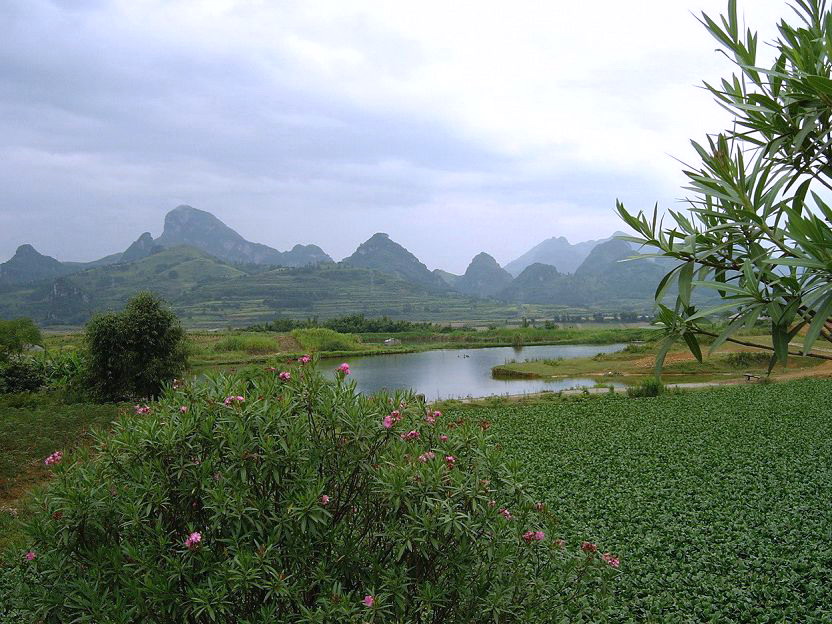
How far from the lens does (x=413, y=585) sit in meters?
2.56

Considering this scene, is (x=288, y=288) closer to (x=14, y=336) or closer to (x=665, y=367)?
(x=14, y=336)

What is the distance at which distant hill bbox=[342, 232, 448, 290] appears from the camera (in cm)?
16625

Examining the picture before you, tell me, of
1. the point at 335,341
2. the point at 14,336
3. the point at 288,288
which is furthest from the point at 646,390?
the point at 288,288

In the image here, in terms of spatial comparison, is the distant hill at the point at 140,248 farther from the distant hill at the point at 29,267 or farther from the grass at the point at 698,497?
the grass at the point at 698,497

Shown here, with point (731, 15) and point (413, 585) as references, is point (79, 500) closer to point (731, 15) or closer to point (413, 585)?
point (413, 585)

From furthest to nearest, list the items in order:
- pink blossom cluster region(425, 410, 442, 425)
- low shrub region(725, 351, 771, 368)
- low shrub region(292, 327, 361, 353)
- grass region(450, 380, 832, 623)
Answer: low shrub region(292, 327, 361, 353), low shrub region(725, 351, 771, 368), grass region(450, 380, 832, 623), pink blossom cluster region(425, 410, 442, 425)

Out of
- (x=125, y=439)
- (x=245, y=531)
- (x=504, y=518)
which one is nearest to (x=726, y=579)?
(x=504, y=518)

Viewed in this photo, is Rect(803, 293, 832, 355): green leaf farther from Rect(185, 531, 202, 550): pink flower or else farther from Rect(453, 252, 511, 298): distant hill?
Rect(453, 252, 511, 298): distant hill

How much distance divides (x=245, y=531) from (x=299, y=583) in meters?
0.30

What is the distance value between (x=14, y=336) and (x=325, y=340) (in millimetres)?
19712

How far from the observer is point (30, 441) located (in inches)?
370

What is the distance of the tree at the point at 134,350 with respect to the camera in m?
16.0

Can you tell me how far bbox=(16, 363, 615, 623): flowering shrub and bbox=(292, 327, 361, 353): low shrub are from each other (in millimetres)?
32603

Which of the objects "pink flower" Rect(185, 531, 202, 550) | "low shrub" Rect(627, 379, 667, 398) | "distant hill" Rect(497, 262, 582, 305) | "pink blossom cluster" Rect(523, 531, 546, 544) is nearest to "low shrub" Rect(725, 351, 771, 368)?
"low shrub" Rect(627, 379, 667, 398)
